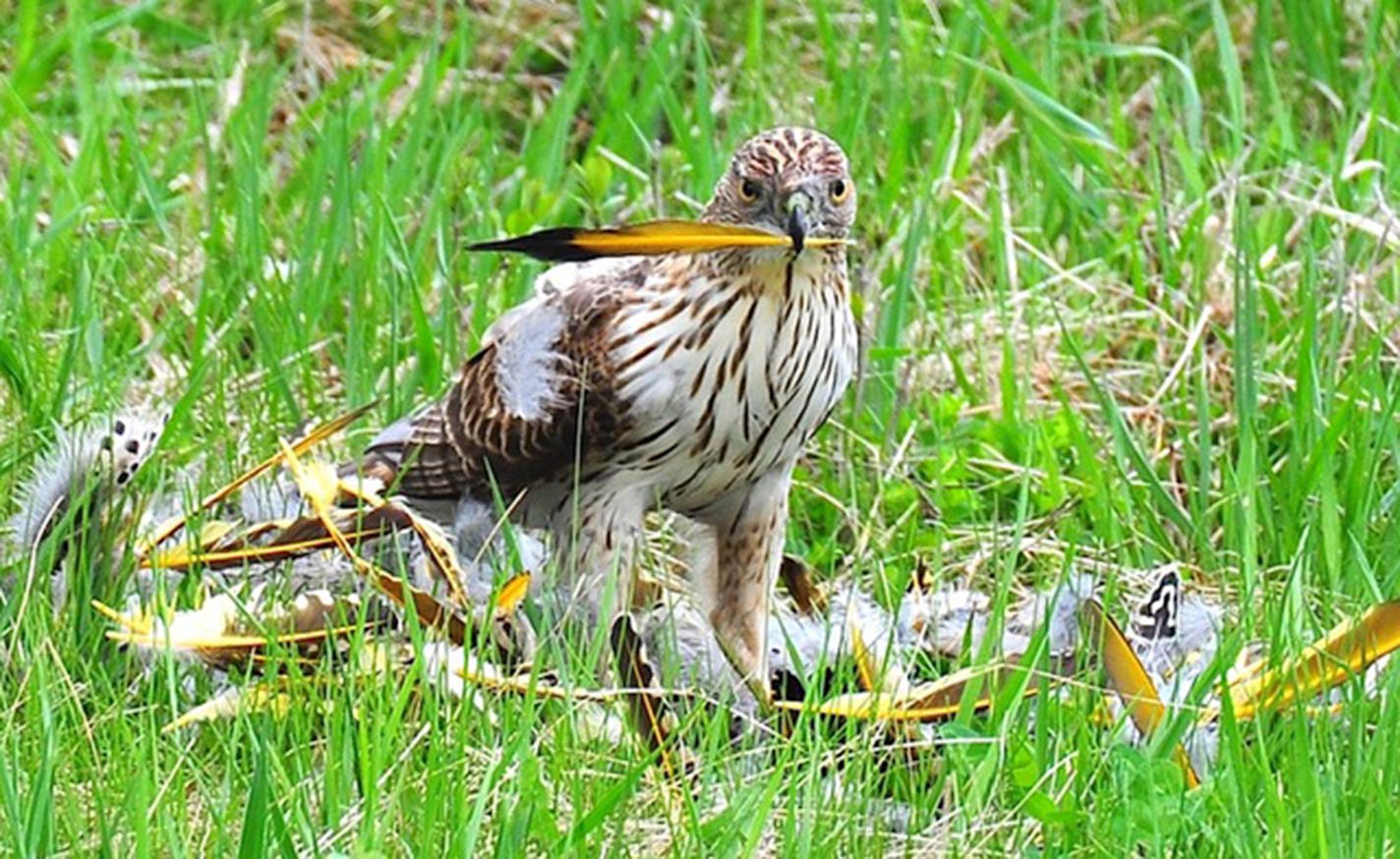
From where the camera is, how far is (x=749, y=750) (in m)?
3.83

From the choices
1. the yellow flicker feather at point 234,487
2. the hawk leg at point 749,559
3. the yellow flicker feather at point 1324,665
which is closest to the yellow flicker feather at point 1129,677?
the yellow flicker feather at point 1324,665

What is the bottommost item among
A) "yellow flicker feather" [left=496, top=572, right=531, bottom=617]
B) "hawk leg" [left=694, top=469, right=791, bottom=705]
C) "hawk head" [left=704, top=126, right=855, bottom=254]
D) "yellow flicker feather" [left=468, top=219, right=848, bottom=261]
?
"hawk leg" [left=694, top=469, right=791, bottom=705]

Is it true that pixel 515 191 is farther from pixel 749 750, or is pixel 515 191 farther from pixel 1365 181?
pixel 749 750

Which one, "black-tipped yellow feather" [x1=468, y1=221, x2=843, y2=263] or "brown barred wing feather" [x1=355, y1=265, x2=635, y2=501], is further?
"brown barred wing feather" [x1=355, y1=265, x2=635, y2=501]

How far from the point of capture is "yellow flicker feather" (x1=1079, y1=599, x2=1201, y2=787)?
3.88 m

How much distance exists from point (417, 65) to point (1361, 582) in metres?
3.49

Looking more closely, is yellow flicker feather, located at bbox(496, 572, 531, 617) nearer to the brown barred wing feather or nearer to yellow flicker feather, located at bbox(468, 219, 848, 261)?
the brown barred wing feather

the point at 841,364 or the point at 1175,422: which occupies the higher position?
the point at 841,364

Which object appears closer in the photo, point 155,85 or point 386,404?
point 386,404

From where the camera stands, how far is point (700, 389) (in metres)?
4.51

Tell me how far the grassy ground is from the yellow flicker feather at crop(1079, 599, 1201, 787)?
96 millimetres

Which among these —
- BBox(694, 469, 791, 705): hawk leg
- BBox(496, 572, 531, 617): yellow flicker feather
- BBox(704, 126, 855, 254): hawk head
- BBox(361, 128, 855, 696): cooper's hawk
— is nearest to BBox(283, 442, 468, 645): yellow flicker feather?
BBox(496, 572, 531, 617): yellow flicker feather

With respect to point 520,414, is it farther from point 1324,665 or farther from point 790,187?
point 1324,665

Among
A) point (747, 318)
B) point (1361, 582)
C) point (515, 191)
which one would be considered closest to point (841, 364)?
point (747, 318)
